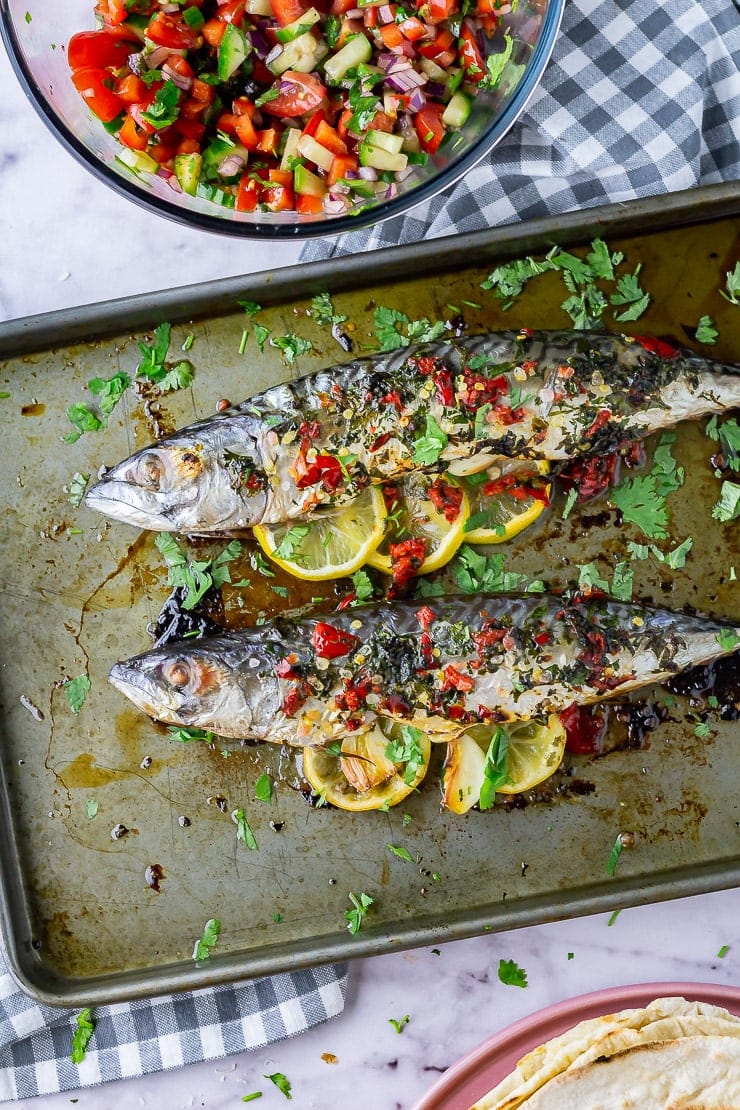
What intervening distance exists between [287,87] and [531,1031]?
3.72 metres

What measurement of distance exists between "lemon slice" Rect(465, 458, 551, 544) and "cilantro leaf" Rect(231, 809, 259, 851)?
150 centimetres

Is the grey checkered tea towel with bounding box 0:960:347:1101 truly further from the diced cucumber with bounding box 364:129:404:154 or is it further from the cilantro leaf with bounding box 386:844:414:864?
the diced cucumber with bounding box 364:129:404:154

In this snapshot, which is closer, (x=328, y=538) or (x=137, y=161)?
(x=137, y=161)

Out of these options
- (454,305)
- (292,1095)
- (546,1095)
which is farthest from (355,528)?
(292,1095)

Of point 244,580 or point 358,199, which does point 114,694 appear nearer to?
point 244,580

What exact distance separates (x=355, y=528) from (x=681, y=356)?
1.52 m

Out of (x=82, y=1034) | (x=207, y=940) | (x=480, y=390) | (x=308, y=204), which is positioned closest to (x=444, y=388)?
(x=480, y=390)

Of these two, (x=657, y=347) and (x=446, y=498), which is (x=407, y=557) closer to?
(x=446, y=498)

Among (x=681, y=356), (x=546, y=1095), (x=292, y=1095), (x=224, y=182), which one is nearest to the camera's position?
(x=546, y=1095)

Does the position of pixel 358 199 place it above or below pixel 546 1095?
above

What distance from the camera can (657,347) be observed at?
4.27 metres

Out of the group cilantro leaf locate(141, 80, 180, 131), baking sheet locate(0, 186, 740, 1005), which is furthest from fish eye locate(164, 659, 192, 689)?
cilantro leaf locate(141, 80, 180, 131)

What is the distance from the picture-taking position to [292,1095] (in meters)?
4.54

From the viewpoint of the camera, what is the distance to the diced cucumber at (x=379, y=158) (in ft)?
12.8
